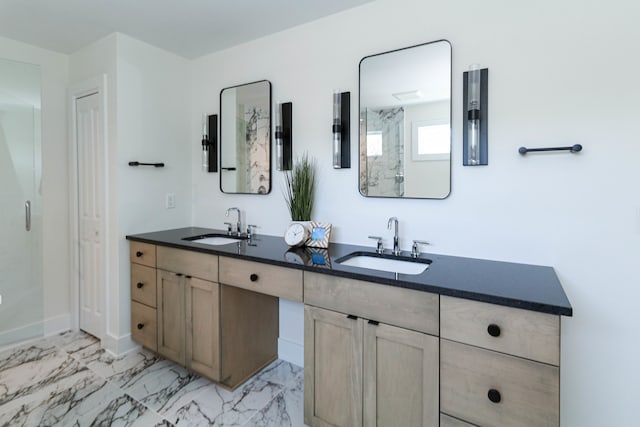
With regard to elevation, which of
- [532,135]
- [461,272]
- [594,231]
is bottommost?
[461,272]

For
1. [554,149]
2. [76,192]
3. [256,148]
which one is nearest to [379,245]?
[554,149]

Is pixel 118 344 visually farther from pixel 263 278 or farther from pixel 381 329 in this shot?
pixel 381 329

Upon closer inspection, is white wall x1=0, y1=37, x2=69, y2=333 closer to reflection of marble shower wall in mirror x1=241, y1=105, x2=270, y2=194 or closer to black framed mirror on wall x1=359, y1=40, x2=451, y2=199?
reflection of marble shower wall in mirror x1=241, y1=105, x2=270, y2=194

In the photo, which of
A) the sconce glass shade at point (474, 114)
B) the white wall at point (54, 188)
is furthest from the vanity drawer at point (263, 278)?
the white wall at point (54, 188)

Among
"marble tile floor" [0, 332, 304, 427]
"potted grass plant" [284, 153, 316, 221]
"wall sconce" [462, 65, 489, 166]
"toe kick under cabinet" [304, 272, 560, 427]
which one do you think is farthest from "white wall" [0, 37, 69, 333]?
"wall sconce" [462, 65, 489, 166]

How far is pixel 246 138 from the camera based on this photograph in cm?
246

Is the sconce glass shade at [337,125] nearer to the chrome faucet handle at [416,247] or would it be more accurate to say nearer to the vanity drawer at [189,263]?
the chrome faucet handle at [416,247]

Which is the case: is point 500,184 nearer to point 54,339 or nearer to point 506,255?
point 506,255

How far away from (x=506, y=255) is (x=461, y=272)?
0.34m

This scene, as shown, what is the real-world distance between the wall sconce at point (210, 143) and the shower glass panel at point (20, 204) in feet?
4.01

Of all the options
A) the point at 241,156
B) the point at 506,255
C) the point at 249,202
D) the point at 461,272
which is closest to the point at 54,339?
the point at 249,202

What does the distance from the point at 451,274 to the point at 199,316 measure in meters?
1.42

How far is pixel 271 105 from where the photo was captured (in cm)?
231

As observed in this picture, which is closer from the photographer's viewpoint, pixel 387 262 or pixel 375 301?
pixel 375 301
